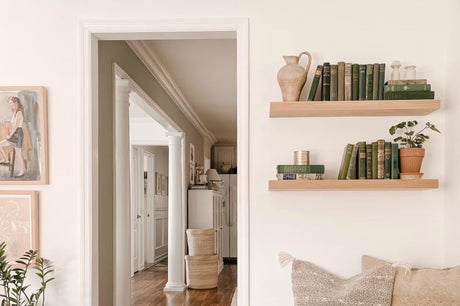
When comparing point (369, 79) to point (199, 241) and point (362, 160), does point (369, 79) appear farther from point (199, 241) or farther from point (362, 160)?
point (199, 241)

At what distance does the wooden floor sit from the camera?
6438mm

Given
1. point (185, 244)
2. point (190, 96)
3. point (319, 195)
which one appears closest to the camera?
point (319, 195)

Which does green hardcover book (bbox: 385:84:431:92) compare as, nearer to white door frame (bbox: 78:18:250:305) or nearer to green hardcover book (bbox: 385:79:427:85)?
green hardcover book (bbox: 385:79:427:85)

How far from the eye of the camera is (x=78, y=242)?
2.81m

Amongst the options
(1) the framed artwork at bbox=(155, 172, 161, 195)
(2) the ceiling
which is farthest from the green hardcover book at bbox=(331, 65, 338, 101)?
(1) the framed artwork at bbox=(155, 172, 161, 195)

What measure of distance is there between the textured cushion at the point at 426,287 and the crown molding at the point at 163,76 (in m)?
2.74

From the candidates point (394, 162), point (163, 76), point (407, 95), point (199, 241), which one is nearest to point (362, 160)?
point (394, 162)

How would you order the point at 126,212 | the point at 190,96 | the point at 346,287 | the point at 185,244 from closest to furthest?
1. the point at 346,287
2. the point at 126,212
3. the point at 190,96
4. the point at 185,244

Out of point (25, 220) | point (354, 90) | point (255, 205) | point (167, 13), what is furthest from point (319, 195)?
point (25, 220)

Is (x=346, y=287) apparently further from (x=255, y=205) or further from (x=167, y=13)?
(x=167, y=13)

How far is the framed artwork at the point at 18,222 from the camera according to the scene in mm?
2803

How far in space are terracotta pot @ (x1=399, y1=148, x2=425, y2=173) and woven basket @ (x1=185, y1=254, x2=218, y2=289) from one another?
17.2ft

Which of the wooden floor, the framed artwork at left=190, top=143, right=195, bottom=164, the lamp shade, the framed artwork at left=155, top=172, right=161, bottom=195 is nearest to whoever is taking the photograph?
the wooden floor

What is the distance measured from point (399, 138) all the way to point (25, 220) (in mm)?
2031
